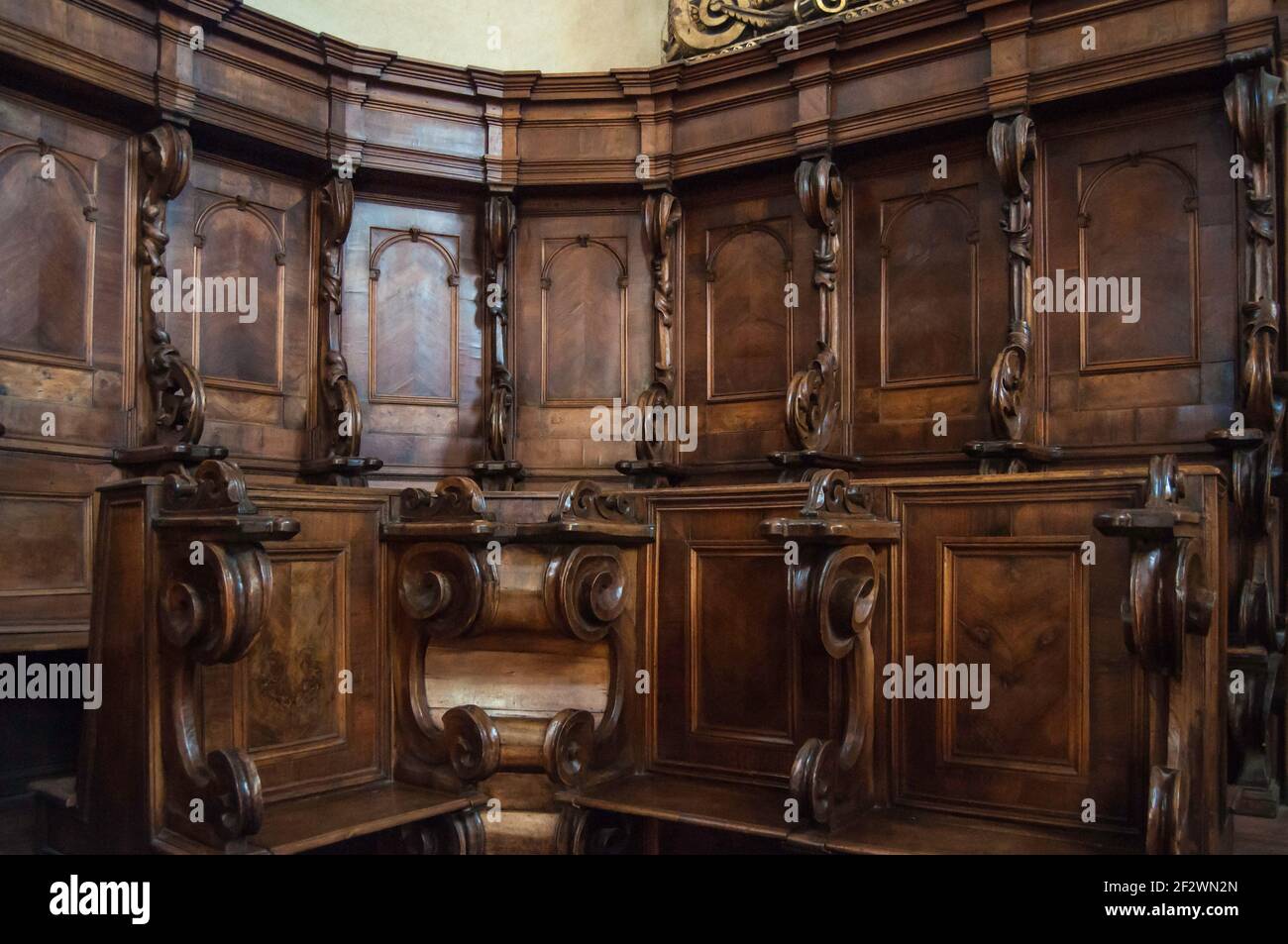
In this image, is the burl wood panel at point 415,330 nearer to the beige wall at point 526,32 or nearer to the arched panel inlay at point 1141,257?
the beige wall at point 526,32

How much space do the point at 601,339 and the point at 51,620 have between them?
9.19 feet

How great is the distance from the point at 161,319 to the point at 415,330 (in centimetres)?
127

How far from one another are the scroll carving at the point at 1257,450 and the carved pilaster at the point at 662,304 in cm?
246

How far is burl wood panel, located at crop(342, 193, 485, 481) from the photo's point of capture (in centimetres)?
546

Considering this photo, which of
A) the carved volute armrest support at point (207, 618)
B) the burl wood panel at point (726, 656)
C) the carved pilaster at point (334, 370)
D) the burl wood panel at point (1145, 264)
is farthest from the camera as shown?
the carved pilaster at point (334, 370)

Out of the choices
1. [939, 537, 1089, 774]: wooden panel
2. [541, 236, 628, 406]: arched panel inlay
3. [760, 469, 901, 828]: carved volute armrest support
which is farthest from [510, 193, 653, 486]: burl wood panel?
[939, 537, 1089, 774]: wooden panel

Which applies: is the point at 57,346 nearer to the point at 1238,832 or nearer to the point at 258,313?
the point at 258,313

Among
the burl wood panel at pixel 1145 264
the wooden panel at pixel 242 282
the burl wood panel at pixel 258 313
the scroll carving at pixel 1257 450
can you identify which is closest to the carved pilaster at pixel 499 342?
the burl wood panel at pixel 258 313

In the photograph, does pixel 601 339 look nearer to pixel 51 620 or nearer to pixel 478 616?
pixel 478 616

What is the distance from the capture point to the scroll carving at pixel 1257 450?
12.3ft

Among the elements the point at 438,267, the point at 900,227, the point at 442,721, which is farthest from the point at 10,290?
the point at 900,227

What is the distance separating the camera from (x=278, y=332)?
5242 mm

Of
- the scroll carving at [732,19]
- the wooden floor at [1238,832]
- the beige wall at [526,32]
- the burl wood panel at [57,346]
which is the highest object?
the beige wall at [526,32]

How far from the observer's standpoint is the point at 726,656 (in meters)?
3.88
